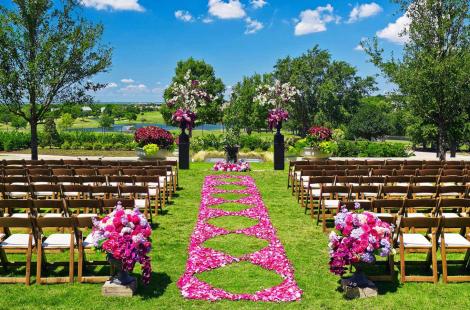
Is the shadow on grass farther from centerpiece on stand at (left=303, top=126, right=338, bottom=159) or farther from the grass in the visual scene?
centerpiece on stand at (left=303, top=126, right=338, bottom=159)

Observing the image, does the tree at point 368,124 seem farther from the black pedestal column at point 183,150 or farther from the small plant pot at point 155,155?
the small plant pot at point 155,155

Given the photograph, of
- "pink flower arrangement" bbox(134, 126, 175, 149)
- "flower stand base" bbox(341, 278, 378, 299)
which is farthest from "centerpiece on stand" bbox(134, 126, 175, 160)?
"flower stand base" bbox(341, 278, 378, 299)

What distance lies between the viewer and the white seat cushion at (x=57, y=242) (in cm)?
648

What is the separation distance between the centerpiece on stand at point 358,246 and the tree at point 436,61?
12.8m

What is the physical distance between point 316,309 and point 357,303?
1.84 feet

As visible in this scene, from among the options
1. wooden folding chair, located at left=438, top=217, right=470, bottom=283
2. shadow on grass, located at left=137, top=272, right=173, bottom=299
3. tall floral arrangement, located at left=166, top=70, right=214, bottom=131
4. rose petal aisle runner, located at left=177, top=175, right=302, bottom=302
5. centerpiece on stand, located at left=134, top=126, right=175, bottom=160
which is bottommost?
shadow on grass, located at left=137, top=272, right=173, bottom=299

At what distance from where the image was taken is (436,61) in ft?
55.4

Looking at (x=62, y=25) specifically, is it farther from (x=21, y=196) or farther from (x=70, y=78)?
(x=21, y=196)

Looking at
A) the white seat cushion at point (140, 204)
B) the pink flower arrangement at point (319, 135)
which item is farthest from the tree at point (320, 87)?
the white seat cushion at point (140, 204)

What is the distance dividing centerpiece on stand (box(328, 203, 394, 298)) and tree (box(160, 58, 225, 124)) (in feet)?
154

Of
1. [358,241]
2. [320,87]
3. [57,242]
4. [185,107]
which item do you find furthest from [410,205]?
[320,87]

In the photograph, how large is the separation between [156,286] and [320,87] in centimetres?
5421

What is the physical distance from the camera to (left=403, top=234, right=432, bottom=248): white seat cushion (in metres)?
6.61

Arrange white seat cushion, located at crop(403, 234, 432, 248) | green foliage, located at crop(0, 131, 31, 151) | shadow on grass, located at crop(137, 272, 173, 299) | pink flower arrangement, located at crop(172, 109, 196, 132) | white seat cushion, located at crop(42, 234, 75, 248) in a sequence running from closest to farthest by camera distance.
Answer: shadow on grass, located at crop(137, 272, 173, 299) → white seat cushion, located at crop(42, 234, 75, 248) → white seat cushion, located at crop(403, 234, 432, 248) → pink flower arrangement, located at crop(172, 109, 196, 132) → green foliage, located at crop(0, 131, 31, 151)
